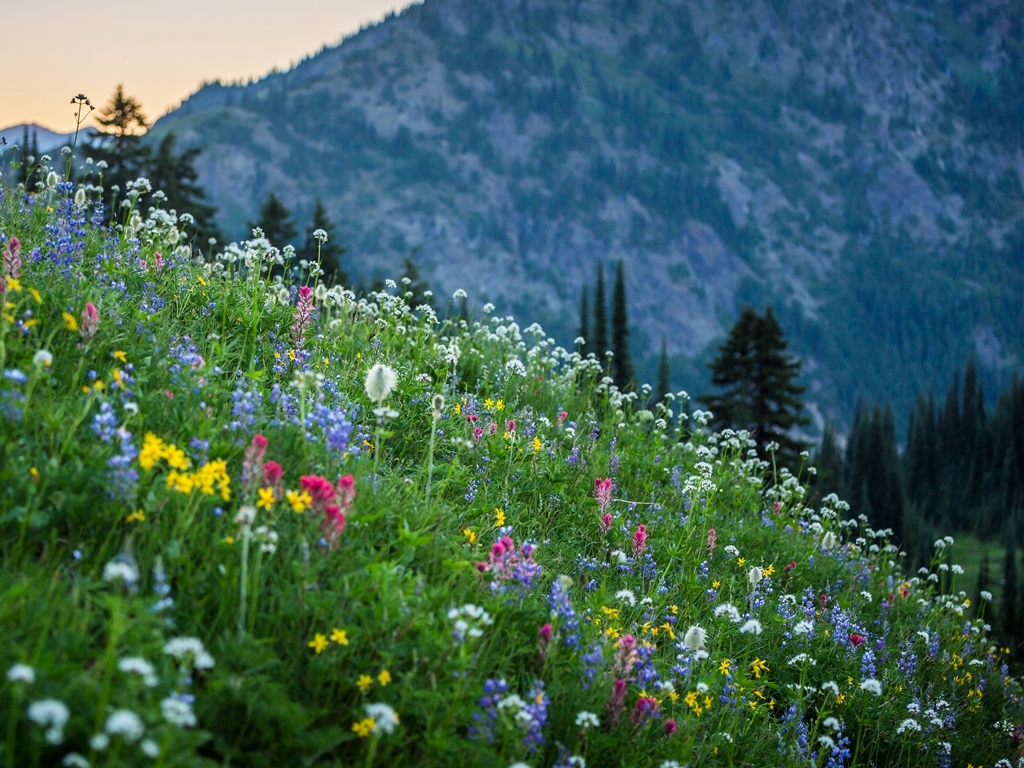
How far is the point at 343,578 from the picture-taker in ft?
14.4

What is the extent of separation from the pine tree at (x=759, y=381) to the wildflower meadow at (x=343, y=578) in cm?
4621

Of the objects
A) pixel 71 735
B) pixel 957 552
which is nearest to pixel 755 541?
pixel 71 735

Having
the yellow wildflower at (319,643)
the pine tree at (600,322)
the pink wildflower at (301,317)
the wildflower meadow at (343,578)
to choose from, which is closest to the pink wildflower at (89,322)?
the wildflower meadow at (343,578)

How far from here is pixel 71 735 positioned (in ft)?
10.0

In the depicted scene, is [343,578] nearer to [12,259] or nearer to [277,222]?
[12,259]

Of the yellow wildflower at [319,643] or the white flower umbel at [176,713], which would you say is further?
the yellow wildflower at [319,643]

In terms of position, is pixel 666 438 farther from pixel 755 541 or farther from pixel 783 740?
pixel 783 740

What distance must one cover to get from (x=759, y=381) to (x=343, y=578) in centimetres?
5462

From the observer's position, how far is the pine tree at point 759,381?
2130 inches

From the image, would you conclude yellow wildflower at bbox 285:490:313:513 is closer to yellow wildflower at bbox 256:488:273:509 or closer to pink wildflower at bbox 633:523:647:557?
yellow wildflower at bbox 256:488:273:509

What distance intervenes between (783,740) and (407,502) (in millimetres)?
3245

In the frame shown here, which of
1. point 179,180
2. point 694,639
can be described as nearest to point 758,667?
point 694,639

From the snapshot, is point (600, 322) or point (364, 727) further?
point (600, 322)

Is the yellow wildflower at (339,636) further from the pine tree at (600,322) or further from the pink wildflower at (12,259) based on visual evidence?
the pine tree at (600,322)
